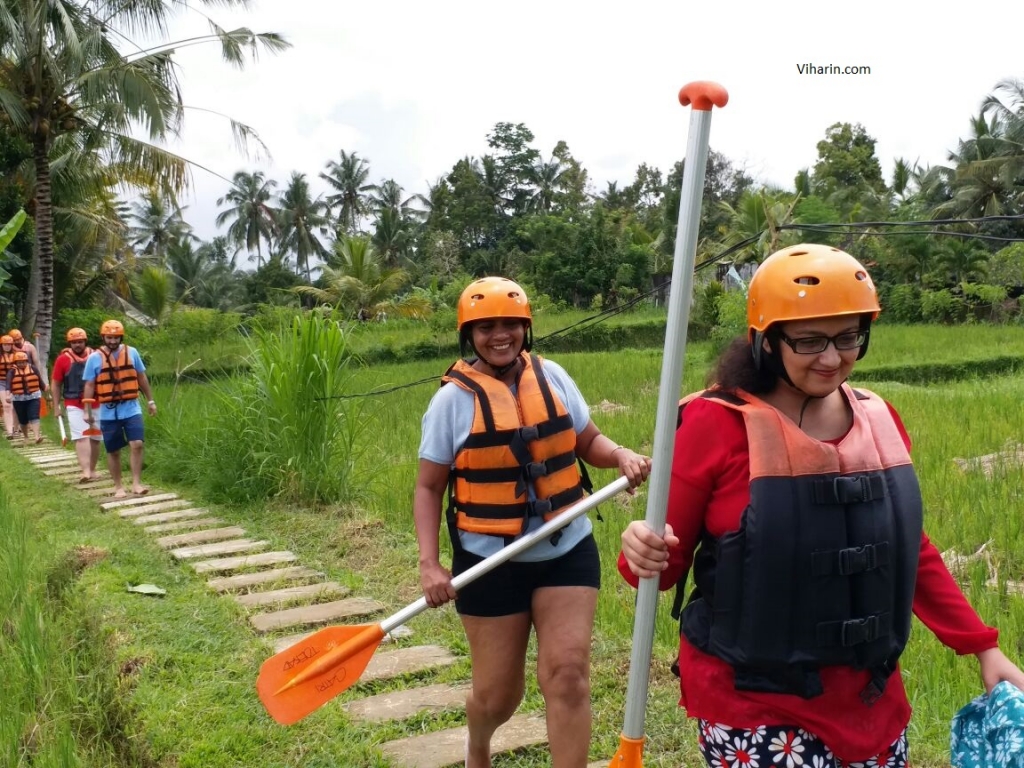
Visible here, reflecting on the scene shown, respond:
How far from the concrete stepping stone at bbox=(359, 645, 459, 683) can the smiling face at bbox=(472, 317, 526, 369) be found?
A: 1715 millimetres

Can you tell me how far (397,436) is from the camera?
10.0 metres

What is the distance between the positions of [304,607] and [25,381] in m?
9.42

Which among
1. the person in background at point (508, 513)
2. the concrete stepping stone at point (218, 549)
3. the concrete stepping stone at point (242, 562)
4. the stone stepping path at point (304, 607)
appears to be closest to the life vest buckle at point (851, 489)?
the person in background at point (508, 513)

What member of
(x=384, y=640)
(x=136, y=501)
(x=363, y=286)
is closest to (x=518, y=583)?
(x=384, y=640)

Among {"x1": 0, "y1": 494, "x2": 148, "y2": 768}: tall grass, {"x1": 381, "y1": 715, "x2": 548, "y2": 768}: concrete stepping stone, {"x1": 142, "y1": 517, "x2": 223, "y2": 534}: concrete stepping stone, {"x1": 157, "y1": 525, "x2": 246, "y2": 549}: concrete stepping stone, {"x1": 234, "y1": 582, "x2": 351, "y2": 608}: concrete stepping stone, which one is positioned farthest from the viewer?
{"x1": 142, "y1": 517, "x2": 223, "y2": 534}: concrete stepping stone

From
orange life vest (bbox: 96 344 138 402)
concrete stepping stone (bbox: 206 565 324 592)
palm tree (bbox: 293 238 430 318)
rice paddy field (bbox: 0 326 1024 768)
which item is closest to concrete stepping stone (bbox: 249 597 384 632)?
rice paddy field (bbox: 0 326 1024 768)

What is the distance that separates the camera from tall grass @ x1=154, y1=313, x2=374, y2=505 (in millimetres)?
7121

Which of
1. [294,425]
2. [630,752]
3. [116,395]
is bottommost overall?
[630,752]

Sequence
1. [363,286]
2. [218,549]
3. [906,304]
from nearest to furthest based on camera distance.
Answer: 1. [218,549]
2. [906,304]
3. [363,286]

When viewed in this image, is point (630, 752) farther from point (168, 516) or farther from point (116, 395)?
point (116, 395)

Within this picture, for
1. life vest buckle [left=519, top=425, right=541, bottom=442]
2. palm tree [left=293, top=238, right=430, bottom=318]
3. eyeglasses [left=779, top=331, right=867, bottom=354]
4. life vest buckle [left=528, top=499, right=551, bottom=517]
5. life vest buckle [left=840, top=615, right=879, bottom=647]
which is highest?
palm tree [left=293, top=238, right=430, bottom=318]

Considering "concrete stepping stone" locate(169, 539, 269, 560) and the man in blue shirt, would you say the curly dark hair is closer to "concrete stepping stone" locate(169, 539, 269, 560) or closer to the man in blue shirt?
"concrete stepping stone" locate(169, 539, 269, 560)

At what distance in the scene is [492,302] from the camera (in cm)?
276

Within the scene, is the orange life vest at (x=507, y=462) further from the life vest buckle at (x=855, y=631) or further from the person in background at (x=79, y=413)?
the person in background at (x=79, y=413)
